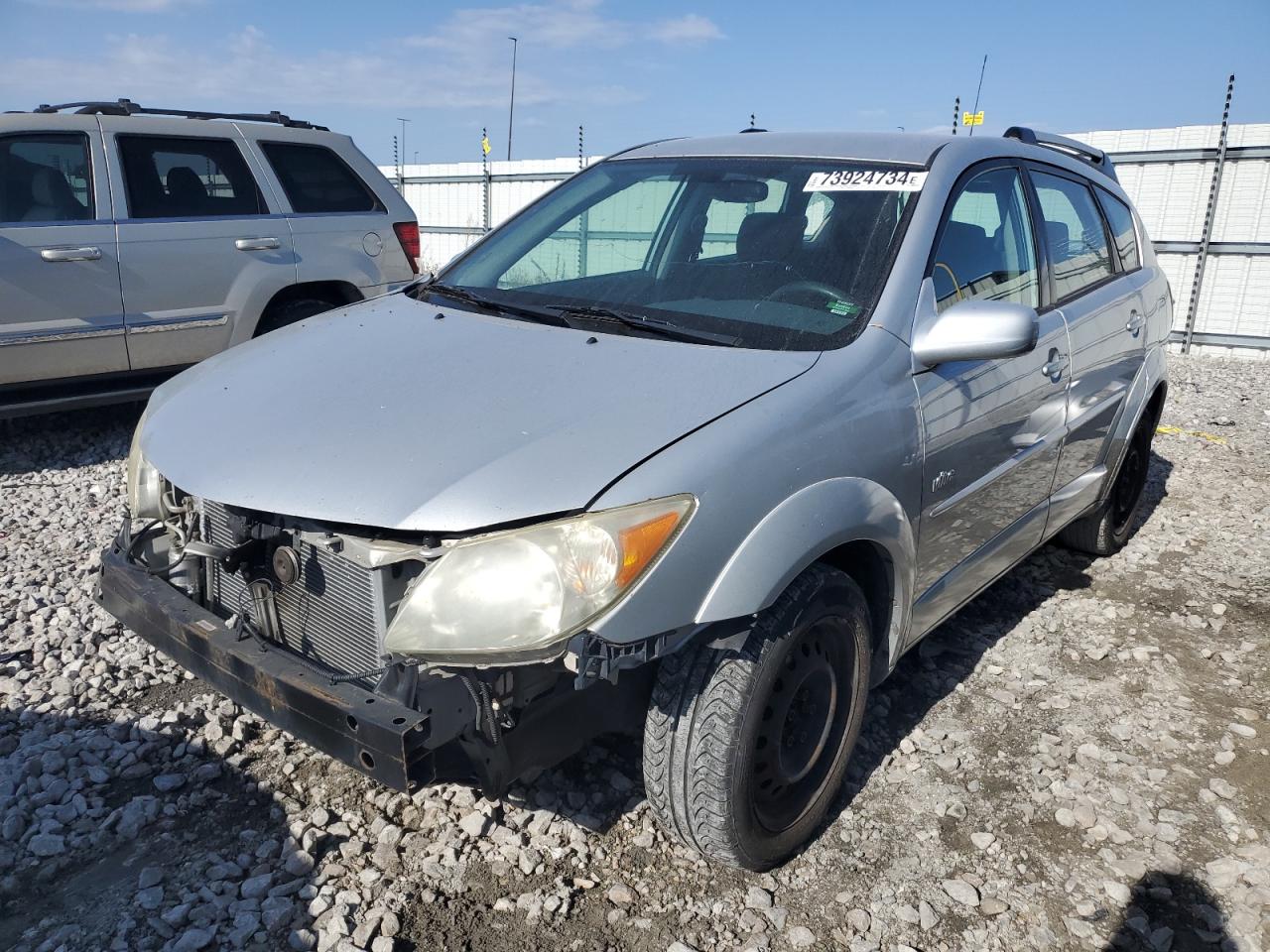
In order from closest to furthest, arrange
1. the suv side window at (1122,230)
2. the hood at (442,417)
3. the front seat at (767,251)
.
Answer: the hood at (442,417)
the front seat at (767,251)
the suv side window at (1122,230)

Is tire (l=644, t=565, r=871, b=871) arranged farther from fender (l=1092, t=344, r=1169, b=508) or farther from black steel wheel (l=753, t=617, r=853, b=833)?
fender (l=1092, t=344, r=1169, b=508)

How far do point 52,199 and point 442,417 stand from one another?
14.7 ft

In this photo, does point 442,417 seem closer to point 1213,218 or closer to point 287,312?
point 287,312

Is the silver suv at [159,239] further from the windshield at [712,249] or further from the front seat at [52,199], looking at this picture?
the windshield at [712,249]

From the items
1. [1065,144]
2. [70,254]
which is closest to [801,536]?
[1065,144]

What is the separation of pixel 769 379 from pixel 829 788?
1143mm

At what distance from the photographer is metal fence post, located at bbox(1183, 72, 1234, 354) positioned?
10.4 m

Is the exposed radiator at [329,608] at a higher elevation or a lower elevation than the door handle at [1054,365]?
lower

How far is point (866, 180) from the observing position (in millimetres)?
2826

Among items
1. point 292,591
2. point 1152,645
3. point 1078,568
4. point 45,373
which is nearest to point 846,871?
point 292,591

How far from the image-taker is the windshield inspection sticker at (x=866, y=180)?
2783mm

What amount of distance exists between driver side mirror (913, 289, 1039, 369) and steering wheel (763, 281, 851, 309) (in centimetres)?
24

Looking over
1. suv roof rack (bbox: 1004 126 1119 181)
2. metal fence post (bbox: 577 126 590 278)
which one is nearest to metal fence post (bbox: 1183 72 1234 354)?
suv roof rack (bbox: 1004 126 1119 181)

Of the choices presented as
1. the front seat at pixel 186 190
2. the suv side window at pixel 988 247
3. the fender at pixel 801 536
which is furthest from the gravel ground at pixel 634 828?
the front seat at pixel 186 190
